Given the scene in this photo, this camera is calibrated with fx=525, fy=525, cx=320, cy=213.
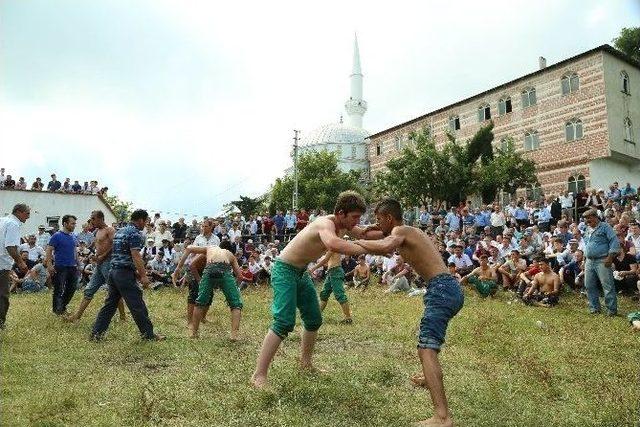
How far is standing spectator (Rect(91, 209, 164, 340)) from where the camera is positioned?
8031mm

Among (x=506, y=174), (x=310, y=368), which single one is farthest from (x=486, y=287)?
(x=506, y=174)

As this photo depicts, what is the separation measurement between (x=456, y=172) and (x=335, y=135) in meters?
39.5

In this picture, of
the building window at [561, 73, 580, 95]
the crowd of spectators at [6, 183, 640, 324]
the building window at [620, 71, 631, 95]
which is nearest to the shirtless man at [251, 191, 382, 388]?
the crowd of spectators at [6, 183, 640, 324]

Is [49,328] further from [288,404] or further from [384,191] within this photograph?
[384,191]

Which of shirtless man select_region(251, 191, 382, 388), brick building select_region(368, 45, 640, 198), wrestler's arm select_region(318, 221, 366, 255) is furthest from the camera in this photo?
brick building select_region(368, 45, 640, 198)

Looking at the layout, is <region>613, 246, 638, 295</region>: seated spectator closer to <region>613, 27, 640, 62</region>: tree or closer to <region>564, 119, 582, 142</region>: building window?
<region>564, 119, 582, 142</region>: building window

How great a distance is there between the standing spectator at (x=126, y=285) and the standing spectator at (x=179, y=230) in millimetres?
15464

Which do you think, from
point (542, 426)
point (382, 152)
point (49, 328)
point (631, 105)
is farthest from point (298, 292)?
point (382, 152)

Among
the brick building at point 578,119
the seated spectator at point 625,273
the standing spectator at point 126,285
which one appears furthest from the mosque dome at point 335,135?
the standing spectator at point 126,285

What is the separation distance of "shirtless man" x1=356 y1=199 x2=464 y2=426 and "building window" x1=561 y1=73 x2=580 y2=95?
1362 inches

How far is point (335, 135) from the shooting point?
72.3 meters

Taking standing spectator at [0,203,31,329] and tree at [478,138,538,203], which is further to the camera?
tree at [478,138,538,203]

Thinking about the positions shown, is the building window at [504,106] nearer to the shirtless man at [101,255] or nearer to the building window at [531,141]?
the building window at [531,141]

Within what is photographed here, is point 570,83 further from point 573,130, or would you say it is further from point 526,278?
point 526,278
